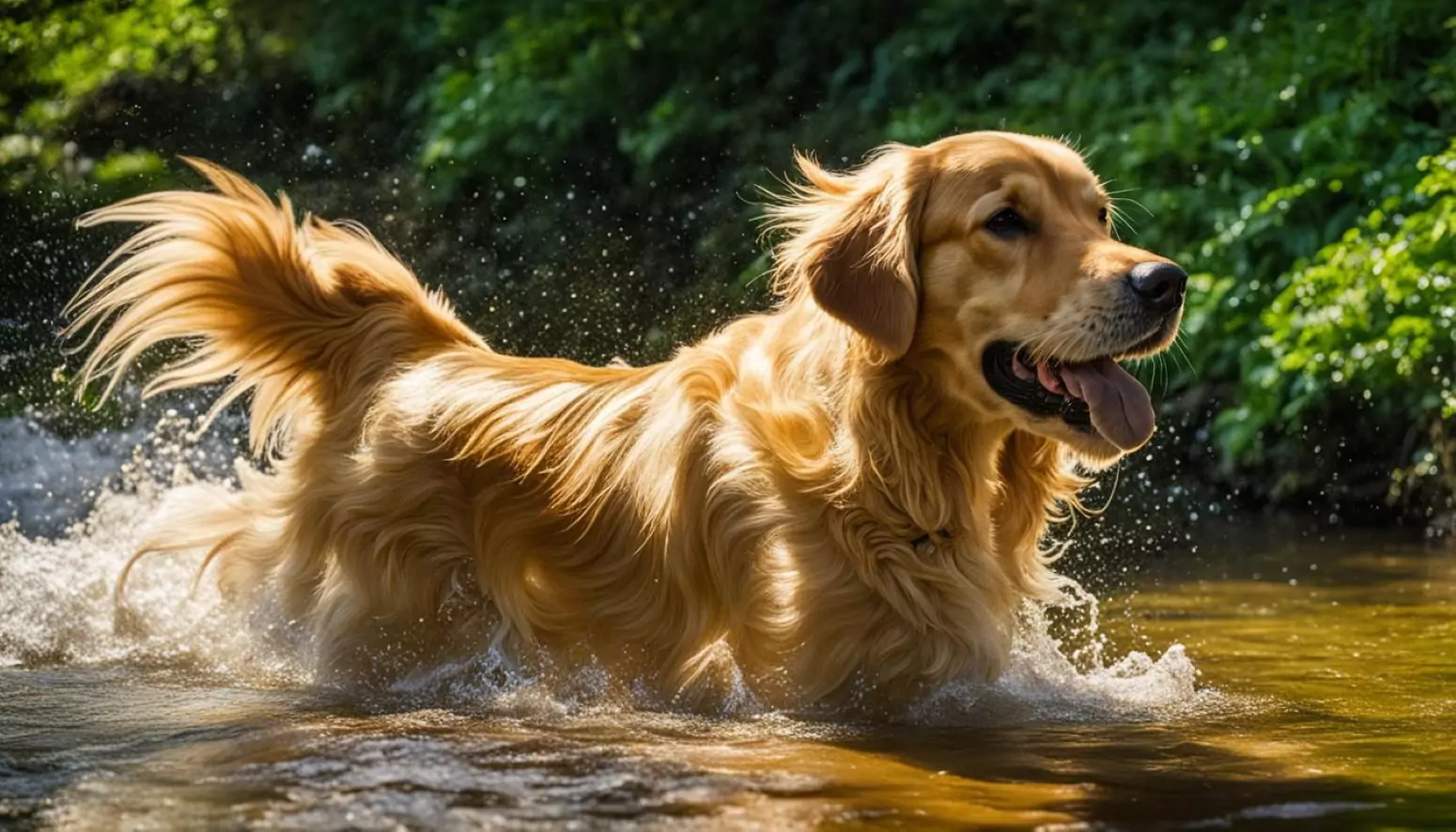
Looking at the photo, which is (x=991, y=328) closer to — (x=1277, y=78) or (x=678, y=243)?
(x=1277, y=78)

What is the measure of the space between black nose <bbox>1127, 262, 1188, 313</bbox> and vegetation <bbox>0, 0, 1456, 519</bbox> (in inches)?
143

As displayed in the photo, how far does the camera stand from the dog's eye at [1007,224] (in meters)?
5.09

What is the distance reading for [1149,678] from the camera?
544 centimetres

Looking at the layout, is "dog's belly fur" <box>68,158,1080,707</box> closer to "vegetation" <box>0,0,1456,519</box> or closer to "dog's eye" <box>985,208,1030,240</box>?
"dog's eye" <box>985,208,1030,240</box>

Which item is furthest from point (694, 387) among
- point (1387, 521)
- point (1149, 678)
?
point (1387, 521)

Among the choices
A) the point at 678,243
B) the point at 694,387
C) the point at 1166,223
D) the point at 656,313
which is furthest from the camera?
the point at 678,243

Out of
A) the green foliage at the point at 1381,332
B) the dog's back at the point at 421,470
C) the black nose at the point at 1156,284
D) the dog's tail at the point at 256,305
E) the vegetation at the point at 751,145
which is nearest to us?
the black nose at the point at 1156,284

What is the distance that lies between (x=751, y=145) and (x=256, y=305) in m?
7.94

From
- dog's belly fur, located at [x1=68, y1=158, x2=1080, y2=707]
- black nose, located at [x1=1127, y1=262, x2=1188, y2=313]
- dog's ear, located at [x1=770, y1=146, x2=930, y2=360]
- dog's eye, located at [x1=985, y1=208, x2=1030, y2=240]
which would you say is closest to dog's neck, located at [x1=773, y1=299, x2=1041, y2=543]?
dog's belly fur, located at [x1=68, y1=158, x2=1080, y2=707]

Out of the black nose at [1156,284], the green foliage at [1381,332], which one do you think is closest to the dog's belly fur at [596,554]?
the black nose at [1156,284]

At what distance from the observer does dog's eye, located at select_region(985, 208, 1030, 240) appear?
5.09m

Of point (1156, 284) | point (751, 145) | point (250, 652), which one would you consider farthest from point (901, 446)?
point (751, 145)

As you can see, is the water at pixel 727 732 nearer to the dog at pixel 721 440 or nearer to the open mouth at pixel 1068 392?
the dog at pixel 721 440

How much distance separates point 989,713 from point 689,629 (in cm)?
88
